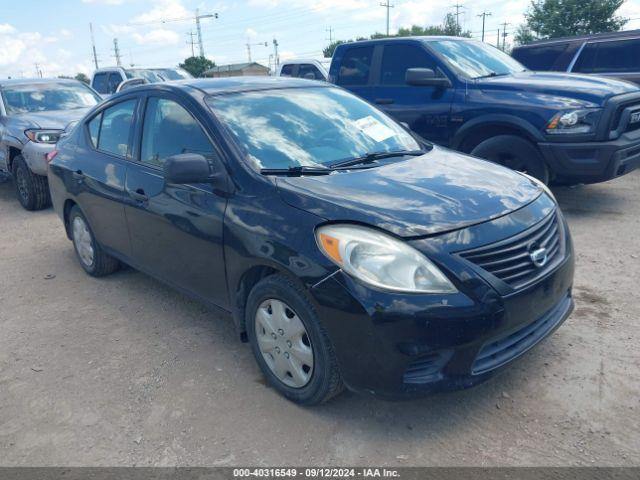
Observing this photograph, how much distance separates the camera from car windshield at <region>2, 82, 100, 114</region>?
833 centimetres

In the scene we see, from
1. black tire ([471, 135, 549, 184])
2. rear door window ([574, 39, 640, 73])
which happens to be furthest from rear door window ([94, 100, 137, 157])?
rear door window ([574, 39, 640, 73])

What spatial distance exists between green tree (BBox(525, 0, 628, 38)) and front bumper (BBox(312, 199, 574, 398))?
1291 inches

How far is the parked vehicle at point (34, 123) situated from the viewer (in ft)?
24.2

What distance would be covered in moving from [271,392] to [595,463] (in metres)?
1.64

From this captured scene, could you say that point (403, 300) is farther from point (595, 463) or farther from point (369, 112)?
point (369, 112)

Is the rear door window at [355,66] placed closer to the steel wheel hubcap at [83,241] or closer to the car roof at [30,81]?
the steel wheel hubcap at [83,241]

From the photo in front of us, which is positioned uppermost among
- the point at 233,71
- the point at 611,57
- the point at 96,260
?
the point at 233,71

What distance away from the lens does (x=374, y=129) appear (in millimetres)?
3889

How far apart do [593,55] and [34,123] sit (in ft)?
27.6

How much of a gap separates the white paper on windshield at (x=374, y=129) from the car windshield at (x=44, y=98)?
20.8 feet

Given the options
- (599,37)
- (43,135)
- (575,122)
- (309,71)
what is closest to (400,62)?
(575,122)

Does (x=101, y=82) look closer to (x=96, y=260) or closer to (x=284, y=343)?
(x=96, y=260)

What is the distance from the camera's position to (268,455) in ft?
8.54

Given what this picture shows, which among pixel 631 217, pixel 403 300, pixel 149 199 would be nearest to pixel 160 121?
pixel 149 199
